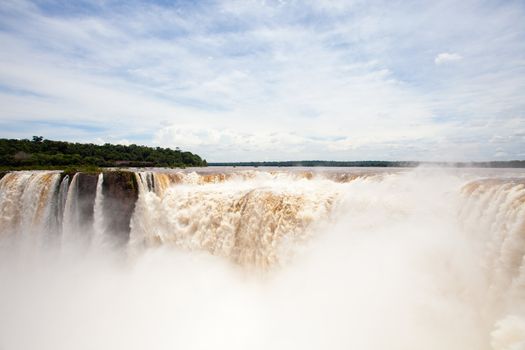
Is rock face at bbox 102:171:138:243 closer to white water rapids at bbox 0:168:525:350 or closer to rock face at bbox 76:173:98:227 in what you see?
white water rapids at bbox 0:168:525:350

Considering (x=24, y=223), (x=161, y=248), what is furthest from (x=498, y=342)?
(x=24, y=223)

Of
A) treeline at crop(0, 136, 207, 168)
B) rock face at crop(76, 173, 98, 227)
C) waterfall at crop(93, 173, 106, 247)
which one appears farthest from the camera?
treeline at crop(0, 136, 207, 168)

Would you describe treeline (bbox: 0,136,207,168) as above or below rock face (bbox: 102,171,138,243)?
above

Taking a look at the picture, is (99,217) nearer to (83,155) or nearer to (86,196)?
(86,196)

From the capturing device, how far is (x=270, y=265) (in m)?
10.7

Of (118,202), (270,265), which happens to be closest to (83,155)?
(118,202)

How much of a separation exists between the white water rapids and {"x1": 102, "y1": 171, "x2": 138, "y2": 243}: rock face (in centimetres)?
25

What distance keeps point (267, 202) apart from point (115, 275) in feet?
24.1

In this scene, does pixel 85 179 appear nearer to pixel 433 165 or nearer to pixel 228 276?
pixel 228 276

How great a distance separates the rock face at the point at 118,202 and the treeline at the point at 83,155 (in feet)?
63.8

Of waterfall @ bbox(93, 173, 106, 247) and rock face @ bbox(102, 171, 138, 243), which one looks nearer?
waterfall @ bbox(93, 173, 106, 247)

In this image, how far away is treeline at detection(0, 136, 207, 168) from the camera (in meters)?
30.6

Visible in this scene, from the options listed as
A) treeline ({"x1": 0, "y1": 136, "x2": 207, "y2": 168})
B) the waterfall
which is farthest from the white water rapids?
treeline ({"x1": 0, "y1": 136, "x2": 207, "y2": 168})

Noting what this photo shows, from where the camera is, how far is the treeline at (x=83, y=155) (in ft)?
Answer: 100
